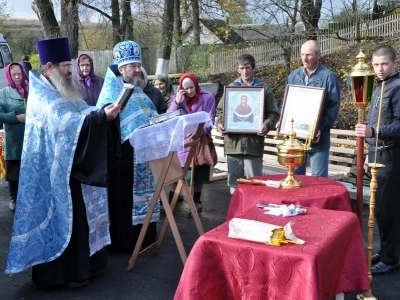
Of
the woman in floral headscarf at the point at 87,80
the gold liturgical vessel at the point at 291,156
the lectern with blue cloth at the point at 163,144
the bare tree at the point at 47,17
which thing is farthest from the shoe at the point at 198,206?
the bare tree at the point at 47,17

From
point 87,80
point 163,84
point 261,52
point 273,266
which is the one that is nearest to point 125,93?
point 273,266

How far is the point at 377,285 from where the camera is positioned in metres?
4.16

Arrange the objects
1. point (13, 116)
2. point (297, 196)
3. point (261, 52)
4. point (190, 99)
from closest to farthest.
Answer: point (297, 196), point (190, 99), point (13, 116), point (261, 52)

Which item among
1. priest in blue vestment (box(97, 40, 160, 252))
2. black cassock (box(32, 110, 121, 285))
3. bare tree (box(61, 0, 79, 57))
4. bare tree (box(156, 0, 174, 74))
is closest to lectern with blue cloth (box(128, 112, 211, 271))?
black cassock (box(32, 110, 121, 285))

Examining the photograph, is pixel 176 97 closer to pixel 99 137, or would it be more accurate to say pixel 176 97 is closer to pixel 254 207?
pixel 99 137

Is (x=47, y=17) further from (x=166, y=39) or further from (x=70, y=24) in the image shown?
(x=166, y=39)

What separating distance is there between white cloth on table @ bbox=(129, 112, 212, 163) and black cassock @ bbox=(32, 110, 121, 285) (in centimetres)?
25

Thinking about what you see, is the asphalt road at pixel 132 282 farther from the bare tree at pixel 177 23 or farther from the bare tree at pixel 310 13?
the bare tree at pixel 177 23

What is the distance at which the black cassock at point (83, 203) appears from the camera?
397cm

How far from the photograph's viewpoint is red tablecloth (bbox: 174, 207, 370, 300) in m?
2.66

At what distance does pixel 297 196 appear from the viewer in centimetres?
379

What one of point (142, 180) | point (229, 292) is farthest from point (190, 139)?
point (229, 292)

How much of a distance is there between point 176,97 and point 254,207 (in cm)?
256

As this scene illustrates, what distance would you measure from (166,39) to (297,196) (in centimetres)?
1317
